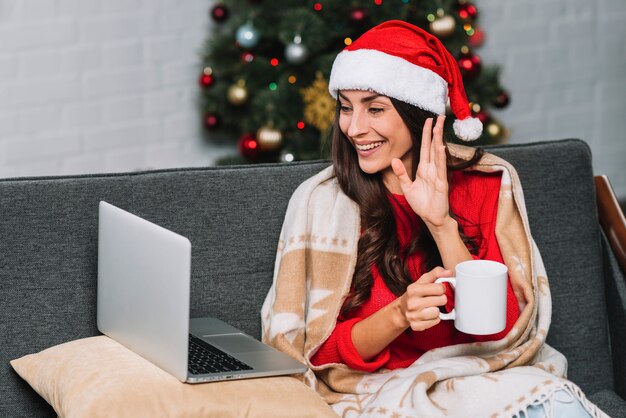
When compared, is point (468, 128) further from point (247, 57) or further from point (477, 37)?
point (477, 37)

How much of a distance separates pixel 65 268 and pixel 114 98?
1592 millimetres

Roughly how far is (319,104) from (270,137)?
0.65 feet

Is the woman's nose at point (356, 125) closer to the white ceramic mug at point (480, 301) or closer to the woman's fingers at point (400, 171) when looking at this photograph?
the woman's fingers at point (400, 171)

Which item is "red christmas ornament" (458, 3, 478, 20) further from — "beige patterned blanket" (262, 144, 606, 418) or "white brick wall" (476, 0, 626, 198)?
"beige patterned blanket" (262, 144, 606, 418)

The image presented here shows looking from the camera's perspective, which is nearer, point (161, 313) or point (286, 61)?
point (161, 313)

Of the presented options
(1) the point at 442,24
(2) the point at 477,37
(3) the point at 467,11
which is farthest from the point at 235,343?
(2) the point at 477,37

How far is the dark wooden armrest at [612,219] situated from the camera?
222 cm

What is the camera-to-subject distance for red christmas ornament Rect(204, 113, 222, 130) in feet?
11.3

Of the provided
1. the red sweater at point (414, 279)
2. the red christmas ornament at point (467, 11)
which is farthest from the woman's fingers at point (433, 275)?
the red christmas ornament at point (467, 11)

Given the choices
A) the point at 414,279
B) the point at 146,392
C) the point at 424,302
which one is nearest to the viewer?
the point at 146,392

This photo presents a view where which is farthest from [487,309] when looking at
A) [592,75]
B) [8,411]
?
[592,75]

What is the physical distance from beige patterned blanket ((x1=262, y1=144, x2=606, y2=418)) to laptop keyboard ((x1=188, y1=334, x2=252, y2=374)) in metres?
0.17

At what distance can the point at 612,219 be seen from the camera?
7.38 ft

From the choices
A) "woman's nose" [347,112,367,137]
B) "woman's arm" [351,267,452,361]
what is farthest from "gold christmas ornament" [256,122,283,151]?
"woman's arm" [351,267,452,361]
